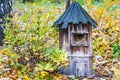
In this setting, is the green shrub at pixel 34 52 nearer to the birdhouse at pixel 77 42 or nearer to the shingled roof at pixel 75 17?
the birdhouse at pixel 77 42

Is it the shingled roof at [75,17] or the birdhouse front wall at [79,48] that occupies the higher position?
the shingled roof at [75,17]

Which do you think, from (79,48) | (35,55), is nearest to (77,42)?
(79,48)

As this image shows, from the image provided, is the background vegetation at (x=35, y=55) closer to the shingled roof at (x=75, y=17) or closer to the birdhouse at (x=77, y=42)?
the birdhouse at (x=77, y=42)

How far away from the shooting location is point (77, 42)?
4312mm

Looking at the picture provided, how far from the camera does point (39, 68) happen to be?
4125 millimetres

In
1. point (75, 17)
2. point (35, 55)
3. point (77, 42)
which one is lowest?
point (35, 55)

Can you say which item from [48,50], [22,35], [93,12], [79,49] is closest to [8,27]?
[22,35]

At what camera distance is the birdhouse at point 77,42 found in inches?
167

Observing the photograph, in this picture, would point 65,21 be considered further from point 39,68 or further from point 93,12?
point 93,12

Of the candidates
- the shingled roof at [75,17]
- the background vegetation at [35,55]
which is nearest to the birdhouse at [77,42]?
the shingled roof at [75,17]

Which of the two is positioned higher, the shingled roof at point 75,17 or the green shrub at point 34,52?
the shingled roof at point 75,17

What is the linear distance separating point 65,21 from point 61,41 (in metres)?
0.29

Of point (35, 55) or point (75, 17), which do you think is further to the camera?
point (35, 55)

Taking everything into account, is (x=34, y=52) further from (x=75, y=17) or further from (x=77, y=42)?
(x=75, y=17)
